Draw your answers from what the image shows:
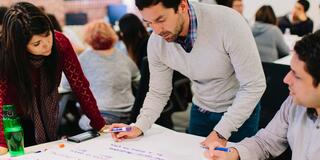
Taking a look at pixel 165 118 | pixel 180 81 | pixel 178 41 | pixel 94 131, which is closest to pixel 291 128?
pixel 178 41

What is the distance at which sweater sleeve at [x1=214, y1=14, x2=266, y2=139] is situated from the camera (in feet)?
4.83

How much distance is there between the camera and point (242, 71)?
1493mm

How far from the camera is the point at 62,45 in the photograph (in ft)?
5.58

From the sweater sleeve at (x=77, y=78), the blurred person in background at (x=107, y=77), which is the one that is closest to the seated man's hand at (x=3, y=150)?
the sweater sleeve at (x=77, y=78)

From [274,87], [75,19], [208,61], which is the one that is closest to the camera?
[208,61]

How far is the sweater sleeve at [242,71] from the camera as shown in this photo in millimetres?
1473

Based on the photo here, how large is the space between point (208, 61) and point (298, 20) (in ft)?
14.9

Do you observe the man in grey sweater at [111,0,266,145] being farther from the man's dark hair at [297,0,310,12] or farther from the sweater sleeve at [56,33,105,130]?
the man's dark hair at [297,0,310,12]

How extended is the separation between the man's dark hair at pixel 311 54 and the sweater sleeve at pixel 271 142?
24 centimetres

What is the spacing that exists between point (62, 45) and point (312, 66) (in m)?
1.04

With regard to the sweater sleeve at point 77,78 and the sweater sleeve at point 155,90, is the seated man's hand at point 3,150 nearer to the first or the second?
the sweater sleeve at point 77,78

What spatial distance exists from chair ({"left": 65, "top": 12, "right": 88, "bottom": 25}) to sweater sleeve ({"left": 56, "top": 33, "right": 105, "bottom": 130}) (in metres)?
4.18

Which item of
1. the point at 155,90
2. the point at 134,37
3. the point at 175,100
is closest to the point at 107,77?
the point at 175,100

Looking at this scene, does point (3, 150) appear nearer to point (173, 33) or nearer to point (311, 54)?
point (173, 33)
